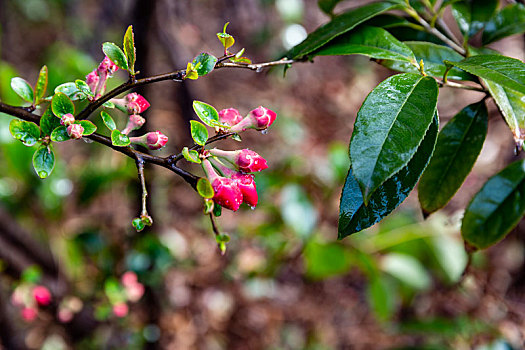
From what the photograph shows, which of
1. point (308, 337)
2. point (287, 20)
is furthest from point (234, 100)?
point (308, 337)

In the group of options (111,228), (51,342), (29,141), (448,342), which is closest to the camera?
(29,141)

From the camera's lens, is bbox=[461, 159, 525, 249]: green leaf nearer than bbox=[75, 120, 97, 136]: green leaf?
No

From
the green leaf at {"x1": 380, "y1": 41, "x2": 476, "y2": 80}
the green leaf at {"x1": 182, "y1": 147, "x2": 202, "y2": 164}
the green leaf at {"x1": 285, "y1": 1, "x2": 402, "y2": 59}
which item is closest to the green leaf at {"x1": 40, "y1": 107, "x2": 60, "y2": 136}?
the green leaf at {"x1": 182, "y1": 147, "x2": 202, "y2": 164}

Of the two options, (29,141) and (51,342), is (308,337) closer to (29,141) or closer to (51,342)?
(51,342)

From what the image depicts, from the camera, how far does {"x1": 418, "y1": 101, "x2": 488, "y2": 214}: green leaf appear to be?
0.61 meters

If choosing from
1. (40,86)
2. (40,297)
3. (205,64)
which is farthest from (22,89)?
(40,297)

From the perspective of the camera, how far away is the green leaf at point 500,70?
1.43 ft

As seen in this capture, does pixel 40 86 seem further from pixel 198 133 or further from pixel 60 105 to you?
pixel 198 133

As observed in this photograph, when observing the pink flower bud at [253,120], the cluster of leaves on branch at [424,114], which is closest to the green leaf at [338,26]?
the cluster of leaves on branch at [424,114]

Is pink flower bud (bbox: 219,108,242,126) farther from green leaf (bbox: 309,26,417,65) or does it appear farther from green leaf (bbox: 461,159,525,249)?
green leaf (bbox: 461,159,525,249)

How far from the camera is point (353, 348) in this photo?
1.87 metres

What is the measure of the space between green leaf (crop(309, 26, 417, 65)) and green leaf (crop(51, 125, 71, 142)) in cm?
31

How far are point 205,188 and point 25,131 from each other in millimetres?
207

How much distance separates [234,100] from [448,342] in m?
1.72
